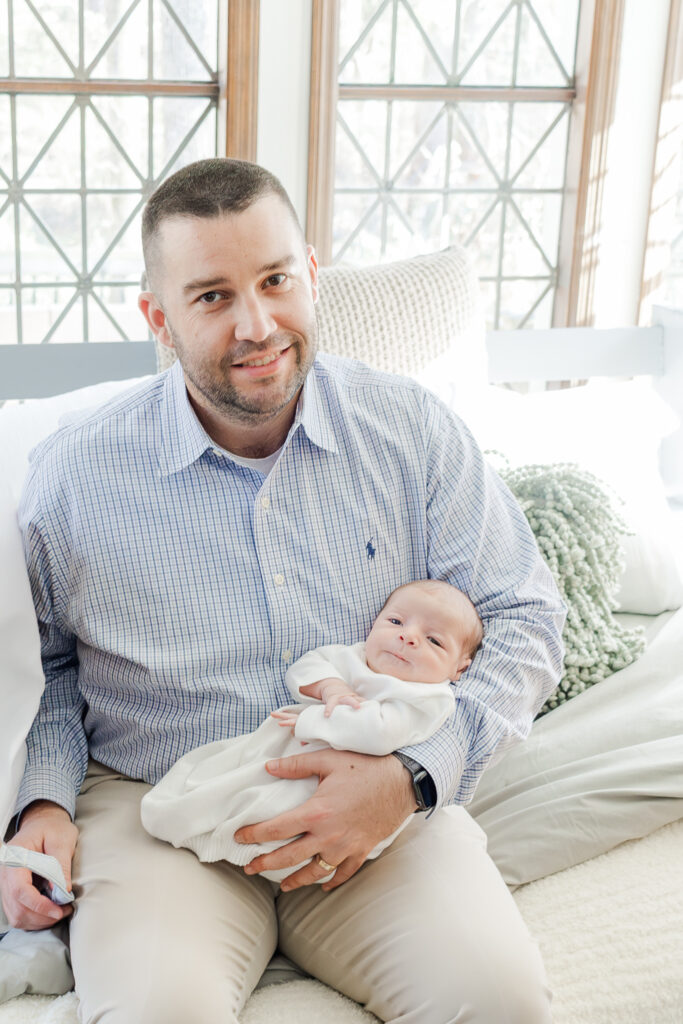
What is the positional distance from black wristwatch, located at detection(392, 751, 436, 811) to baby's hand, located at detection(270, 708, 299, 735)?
0.14 m

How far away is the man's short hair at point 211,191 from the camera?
141 cm

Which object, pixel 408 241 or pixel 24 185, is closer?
pixel 24 185

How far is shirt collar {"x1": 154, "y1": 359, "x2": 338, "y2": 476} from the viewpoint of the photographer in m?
1.47

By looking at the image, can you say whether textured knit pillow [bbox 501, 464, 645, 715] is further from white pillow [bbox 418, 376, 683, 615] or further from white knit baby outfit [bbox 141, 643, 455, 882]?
white knit baby outfit [bbox 141, 643, 455, 882]

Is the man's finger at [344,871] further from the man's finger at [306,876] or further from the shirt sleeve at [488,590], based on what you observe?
the shirt sleeve at [488,590]

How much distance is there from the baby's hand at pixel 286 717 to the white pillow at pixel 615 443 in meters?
0.82

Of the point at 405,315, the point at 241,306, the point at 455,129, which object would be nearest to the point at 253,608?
the point at 241,306

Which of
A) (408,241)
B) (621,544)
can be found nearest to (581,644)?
(621,544)

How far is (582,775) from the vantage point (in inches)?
60.8

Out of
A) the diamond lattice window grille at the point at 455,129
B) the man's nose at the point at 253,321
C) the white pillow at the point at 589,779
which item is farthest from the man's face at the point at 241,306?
the diamond lattice window grille at the point at 455,129

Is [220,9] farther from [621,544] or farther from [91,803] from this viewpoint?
[91,803]

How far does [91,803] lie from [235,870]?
0.75 feet

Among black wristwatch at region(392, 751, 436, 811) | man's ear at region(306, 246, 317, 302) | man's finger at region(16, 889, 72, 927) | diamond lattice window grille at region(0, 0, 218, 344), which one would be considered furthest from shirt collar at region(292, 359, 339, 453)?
diamond lattice window grille at region(0, 0, 218, 344)

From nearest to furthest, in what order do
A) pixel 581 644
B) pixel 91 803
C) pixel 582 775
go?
pixel 91 803
pixel 582 775
pixel 581 644
